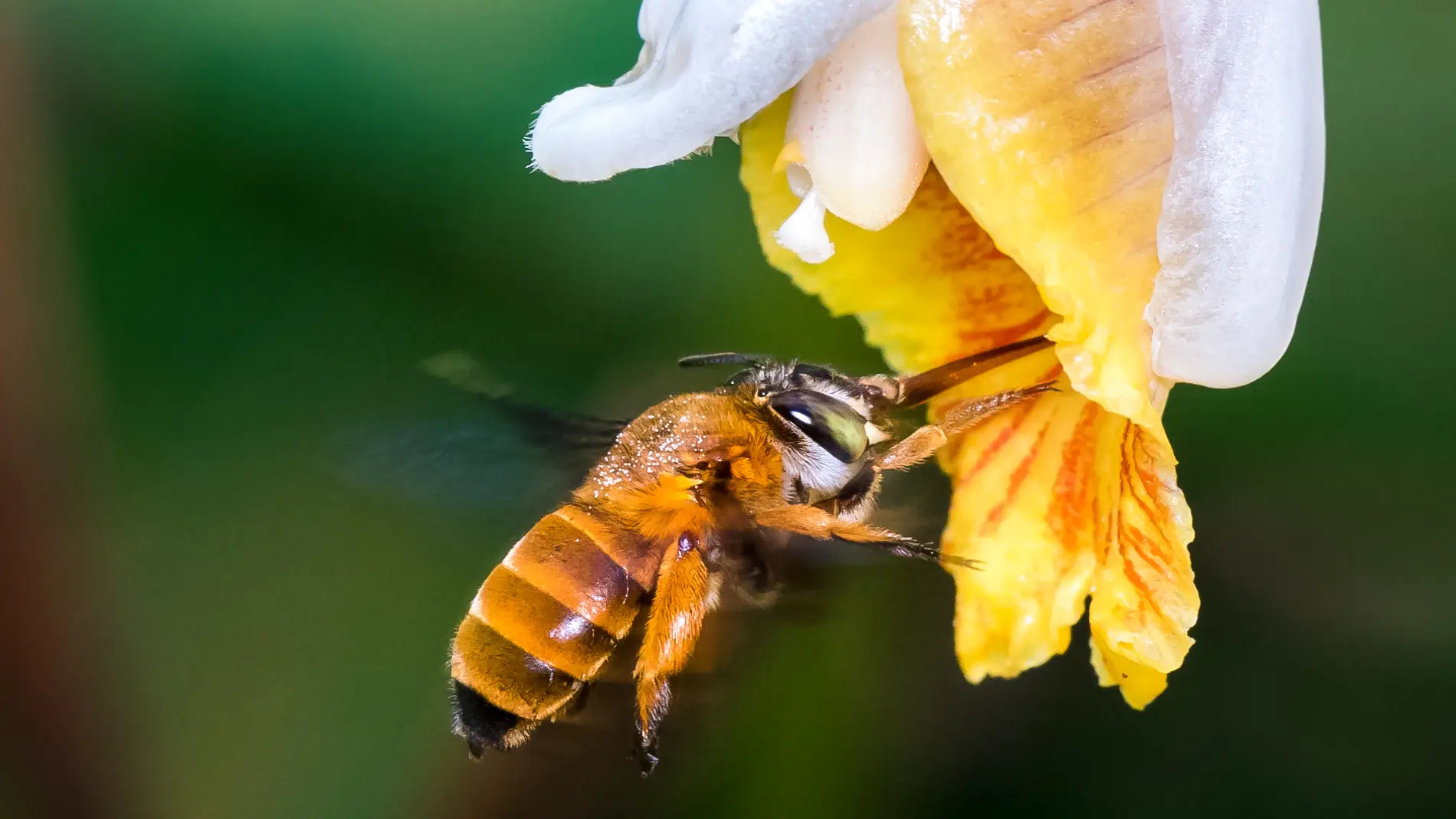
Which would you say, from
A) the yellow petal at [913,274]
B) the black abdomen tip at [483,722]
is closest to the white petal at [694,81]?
the yellow petal at [913,274]

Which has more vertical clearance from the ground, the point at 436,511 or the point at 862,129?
the point at 862,129

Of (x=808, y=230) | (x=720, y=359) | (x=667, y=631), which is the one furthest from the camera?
(x=720, y=359)

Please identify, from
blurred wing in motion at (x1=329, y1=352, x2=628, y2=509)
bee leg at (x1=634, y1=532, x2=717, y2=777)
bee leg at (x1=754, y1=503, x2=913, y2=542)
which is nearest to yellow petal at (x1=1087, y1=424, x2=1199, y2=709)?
bee leg at (x1=754, y1=503, x2=913, y2=542)

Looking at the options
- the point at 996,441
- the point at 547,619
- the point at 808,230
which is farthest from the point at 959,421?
the point at 547,619

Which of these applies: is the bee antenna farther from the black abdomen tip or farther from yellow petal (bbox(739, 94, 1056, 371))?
the black abdomen tip

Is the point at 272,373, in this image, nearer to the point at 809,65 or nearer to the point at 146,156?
the point at 146,156

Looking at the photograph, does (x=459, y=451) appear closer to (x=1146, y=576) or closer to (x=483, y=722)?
(x=483, y=722)

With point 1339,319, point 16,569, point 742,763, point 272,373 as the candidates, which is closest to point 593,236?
point 272,373
